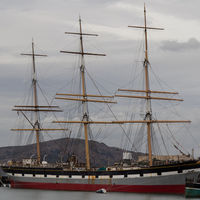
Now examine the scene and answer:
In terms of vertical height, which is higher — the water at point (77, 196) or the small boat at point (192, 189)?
the small boat at point (192, 189)

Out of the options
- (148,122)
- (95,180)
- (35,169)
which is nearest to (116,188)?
(95,180)

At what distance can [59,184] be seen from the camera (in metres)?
71.8

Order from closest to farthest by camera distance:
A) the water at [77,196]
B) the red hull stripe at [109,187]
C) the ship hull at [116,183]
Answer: the water at [77,196] < the ship hull at [116,183] < the red hull stripe at [109,187]

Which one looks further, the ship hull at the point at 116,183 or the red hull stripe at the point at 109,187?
the red hull stripe at the point at 109,187

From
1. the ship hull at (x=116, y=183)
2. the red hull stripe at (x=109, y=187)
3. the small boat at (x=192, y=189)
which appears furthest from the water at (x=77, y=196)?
the ship hull at (x=116, y=183)

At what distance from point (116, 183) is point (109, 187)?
1.40 metres

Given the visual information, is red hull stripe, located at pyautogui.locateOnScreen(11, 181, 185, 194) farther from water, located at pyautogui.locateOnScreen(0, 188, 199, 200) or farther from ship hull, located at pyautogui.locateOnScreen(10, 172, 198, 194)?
water, located at pyautogui.locateOnScreen(0, 188, 199, 200)

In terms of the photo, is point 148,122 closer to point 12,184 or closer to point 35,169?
point 35,169

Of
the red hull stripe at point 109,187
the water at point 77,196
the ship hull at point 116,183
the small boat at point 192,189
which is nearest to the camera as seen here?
the small boat at point 192,189

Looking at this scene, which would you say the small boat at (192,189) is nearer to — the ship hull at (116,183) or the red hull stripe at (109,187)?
the ship hull at (116,183)

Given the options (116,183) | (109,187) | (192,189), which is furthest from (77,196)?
(192,189)

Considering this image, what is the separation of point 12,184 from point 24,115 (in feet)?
38.0

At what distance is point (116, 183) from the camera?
65312 mm

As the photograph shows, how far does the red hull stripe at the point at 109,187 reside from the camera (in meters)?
60.2
